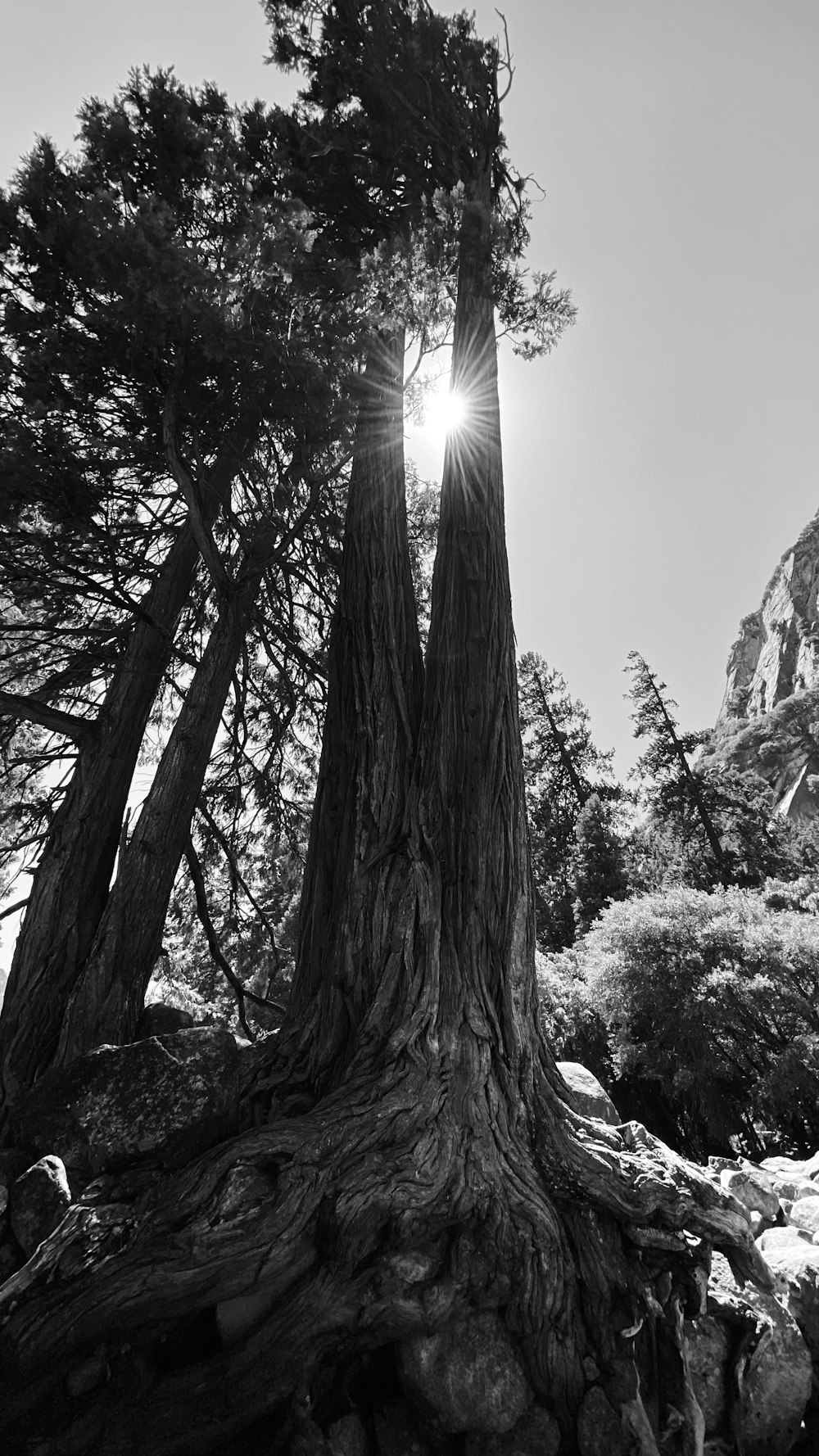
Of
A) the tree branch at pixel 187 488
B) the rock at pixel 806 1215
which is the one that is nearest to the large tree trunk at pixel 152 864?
the tree branch at pixel 187 488

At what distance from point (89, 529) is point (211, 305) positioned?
1669 mm

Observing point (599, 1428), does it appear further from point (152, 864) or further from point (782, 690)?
point (782, 690)

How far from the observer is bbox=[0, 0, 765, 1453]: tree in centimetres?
199

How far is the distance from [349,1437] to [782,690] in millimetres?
59633

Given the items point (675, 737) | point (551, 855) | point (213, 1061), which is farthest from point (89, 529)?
point (675, 737)

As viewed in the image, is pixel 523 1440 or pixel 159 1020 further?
pixel 159 1020

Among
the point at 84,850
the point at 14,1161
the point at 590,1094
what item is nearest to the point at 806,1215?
the point at 590,1094

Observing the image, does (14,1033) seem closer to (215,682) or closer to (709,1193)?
(215,682)

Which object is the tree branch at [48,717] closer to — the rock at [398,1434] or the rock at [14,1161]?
the rock at [14,1161]

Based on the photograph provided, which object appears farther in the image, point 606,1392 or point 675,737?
point 675,737

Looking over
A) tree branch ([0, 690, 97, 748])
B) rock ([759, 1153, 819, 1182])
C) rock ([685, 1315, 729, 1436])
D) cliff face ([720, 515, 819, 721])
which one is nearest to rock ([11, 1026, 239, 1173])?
rock ([685, 1315, 729, 1436])

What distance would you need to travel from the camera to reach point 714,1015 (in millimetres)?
10781

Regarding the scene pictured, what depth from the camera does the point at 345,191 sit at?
6191 millimetres

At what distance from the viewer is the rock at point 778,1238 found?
11.8ft
